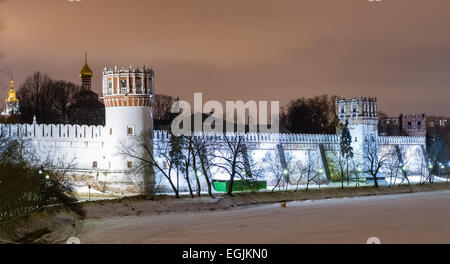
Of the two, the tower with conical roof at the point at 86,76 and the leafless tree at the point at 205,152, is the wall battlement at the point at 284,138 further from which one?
the tower with conical roof at the point at 86,76

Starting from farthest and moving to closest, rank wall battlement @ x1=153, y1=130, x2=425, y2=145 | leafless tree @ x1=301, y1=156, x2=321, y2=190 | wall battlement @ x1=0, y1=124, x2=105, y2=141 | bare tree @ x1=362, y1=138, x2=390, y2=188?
bare tree @ x1=362, y1=138, x2=390, y2=188 → leafless tree @ x1=301, y1=156, x2=321, y2=190 → wall battlement @ x1=153, y1=130, x2=425, y2=145 → wall battlement @ x1=0, y1=124, x2=105, y2=141

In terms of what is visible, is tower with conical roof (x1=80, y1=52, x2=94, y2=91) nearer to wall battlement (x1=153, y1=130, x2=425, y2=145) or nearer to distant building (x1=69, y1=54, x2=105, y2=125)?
distant building (x1=69, y1=54, x2=105, y2=125)

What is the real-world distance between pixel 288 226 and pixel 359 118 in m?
32.1

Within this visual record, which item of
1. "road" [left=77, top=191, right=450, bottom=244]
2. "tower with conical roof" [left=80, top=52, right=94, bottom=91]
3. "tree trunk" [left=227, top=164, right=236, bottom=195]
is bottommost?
"road" [left=77, top=191, right=450, bottom=244]

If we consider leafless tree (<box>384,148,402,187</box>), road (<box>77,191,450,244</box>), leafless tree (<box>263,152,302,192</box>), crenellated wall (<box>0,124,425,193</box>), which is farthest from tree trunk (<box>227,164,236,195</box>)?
leafless tree (<box>384,148,402,187</box>)

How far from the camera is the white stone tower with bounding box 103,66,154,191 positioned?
46.0m

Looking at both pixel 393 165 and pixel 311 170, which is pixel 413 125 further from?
pixel 311 170

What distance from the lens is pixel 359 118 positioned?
214 feet

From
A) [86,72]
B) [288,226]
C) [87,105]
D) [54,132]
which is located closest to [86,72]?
[86,72]

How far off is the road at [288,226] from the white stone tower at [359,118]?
18.6m

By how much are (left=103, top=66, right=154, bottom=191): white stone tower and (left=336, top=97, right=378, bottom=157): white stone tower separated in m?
23.5
